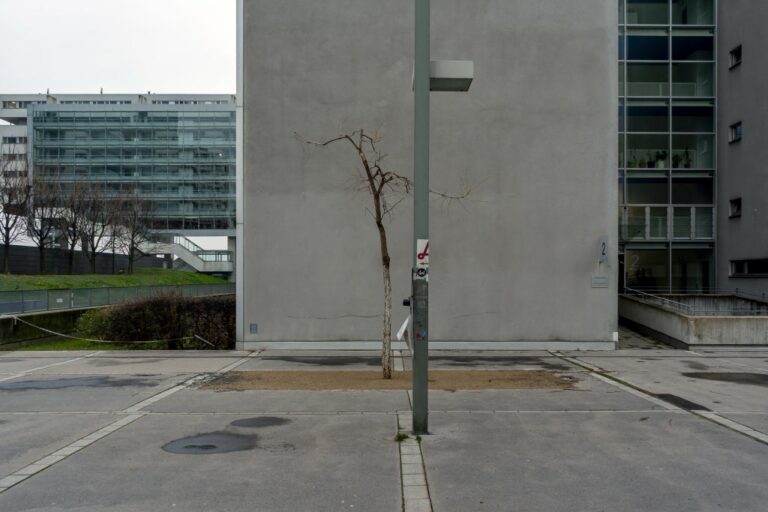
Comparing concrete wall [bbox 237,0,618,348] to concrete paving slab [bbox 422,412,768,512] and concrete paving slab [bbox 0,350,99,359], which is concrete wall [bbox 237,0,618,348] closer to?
concrete paving slab [bbox 0,350,99,359]

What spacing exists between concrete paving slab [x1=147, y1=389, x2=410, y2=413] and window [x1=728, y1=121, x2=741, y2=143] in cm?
2175

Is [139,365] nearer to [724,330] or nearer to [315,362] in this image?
[315,362]

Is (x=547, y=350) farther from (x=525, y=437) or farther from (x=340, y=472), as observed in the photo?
(x=340, y=472)

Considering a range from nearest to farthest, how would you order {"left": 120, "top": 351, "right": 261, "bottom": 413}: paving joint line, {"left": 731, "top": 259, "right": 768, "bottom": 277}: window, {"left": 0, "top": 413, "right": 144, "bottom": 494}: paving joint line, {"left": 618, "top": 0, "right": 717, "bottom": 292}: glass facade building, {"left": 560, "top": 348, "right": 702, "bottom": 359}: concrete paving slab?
{"left": 0, "top": 413, "right": 144, "bottom": 494}: paving joint line < {"left": 120, "top": 351, "right": 261, "bottom": 413}: paving joint line < {"left": 560, "top": 348, "right": 702, "bottom": 359}: concrete paving slab < {"left": 731, "top": 259, "right": 768, "bottom": 277}: window < {"left": 618, "top": 0, "right": 717, "bottom": 292}: glass facade building

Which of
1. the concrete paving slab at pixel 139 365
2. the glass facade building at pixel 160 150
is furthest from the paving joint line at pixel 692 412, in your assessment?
the glass facade building at pixel 160 150

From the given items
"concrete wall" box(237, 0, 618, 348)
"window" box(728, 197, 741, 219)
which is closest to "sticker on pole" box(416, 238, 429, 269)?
"concrete wall" box(237, 0, 618, 348)

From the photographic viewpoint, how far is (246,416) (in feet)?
28.8

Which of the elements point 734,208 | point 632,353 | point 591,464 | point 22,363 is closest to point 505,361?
point 632,353

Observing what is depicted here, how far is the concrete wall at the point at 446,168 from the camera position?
1678cm

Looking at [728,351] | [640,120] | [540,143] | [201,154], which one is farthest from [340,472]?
[201,154]

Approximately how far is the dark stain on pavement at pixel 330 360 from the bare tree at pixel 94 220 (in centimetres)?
3470

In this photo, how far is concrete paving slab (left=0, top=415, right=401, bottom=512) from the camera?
17.7ft

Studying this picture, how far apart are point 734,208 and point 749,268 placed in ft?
8.98

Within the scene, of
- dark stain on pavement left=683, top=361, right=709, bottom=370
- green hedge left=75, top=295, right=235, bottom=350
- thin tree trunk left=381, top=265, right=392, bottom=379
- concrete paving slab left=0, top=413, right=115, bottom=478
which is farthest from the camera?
green hedge left=75, top=295, right=235, bottom=350
